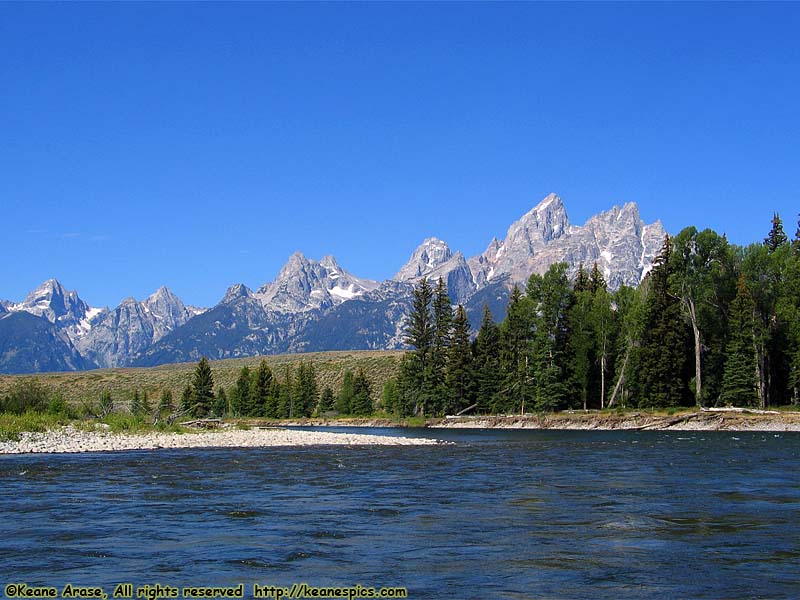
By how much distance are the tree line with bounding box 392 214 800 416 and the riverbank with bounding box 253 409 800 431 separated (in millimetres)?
3824

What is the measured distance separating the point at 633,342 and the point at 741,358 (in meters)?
13.2

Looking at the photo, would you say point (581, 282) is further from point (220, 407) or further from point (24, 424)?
point (24, 424)

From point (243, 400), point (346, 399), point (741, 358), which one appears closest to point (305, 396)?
point (346, 399)

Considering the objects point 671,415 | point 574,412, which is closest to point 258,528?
point 671,415

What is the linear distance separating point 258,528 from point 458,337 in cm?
8530

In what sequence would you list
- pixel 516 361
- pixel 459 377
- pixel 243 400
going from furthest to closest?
pixel 243 400 → pixel 459 377 → pixel 516 361

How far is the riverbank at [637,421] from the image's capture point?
2724 inches

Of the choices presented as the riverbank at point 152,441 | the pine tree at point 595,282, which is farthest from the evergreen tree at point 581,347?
the riverbank at point 152,441

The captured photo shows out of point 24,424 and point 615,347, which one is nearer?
point 24,424

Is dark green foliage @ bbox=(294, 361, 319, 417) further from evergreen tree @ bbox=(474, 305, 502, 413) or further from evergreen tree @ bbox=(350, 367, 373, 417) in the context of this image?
evergreen tree @ bbox=(474, 305, 502, 413)

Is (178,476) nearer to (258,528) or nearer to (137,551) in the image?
(258,528)

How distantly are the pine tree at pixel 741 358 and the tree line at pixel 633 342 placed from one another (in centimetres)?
12

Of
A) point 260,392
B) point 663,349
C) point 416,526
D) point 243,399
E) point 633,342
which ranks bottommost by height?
point 416,526

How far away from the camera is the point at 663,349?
83125 millimetres
